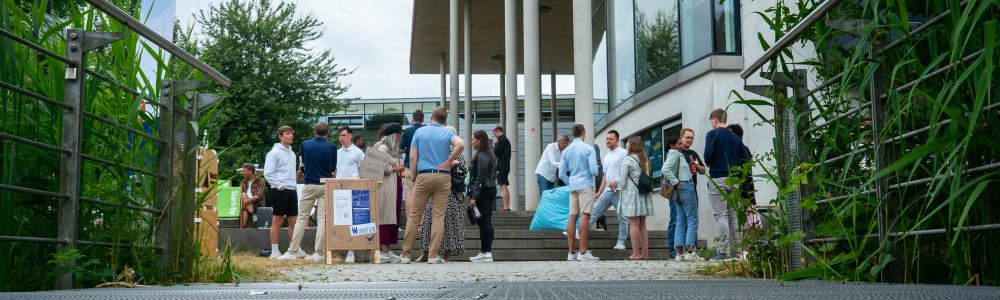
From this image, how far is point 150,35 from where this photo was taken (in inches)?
221

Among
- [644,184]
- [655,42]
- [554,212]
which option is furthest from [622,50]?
[644,184]

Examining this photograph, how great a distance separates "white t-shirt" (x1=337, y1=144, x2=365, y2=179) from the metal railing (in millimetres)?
7717

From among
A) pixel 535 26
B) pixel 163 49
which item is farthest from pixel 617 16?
pixel 163 49

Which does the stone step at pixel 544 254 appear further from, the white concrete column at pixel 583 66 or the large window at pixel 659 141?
the white concrete column at pixel 583 66

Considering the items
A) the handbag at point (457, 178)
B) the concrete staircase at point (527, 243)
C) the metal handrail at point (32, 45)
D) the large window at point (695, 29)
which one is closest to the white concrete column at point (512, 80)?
the large window at point (695, 29)

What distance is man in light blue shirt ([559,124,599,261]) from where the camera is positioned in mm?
14008

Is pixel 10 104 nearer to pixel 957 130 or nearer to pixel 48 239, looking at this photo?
pixel 48 239

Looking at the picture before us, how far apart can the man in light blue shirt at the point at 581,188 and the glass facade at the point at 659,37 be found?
3.46 meters

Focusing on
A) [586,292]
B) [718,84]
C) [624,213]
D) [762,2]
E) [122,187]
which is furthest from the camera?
[718,84]

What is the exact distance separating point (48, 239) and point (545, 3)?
2645cm

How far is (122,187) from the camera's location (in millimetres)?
5488

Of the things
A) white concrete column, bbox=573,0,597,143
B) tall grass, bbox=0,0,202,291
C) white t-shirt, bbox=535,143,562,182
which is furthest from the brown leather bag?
tall grass, bbox=0,0,202,291

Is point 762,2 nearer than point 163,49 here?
No

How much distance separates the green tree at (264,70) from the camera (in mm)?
36000
